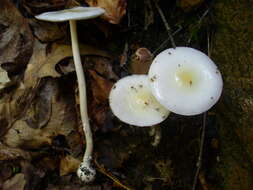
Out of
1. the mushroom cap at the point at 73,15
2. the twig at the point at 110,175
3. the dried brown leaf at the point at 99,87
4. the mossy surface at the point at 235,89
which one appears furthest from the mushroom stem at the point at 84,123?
the mossy surface at the point at 235,89

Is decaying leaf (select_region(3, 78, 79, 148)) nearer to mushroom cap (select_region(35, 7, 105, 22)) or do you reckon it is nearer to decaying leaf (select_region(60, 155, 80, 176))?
decaying leaf (select_region(60, 155, 80, 176))

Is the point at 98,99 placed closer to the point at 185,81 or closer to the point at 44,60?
the point at 44,60

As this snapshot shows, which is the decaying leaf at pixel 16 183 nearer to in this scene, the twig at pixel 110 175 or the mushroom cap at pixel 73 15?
the twig at pixel 110 175

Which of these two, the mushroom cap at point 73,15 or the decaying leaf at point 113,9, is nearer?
the mushroom cap at point 73,15

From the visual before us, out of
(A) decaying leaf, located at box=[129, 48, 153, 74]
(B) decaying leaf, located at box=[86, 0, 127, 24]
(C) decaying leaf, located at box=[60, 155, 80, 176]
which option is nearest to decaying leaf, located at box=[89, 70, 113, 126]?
(A) decaying leaf, located at box=[129, 48, 153, 74]

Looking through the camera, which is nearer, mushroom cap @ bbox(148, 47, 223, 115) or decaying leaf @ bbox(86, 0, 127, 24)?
mushroom cap @ bbox(148, 47, 223, 115)

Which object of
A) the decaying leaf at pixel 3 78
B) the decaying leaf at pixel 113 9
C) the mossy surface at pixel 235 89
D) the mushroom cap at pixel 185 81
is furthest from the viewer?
the decaying leaf at pixel 3 78

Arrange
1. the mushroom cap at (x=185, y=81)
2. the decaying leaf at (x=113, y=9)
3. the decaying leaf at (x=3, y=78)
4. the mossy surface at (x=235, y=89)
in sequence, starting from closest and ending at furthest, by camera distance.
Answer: the mushroom cap at (x=185, y=81) < the mossy surface at (x=235, y=89) < the decaying leaf at (x=113, y=9) < the decaying leaf at (x=3, y=78)
